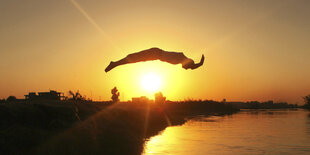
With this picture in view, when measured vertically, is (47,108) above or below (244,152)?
above

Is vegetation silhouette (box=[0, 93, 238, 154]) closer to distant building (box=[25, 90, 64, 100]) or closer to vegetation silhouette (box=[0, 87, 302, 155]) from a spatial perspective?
vegetation silhouette (box=[0, 87, 302, 155])

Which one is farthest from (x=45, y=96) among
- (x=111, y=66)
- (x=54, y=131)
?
(x=111, y=66)

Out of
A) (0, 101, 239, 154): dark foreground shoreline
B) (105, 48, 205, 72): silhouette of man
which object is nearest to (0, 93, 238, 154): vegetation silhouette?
(0, 101, 239, 154): dark foreground shoreline

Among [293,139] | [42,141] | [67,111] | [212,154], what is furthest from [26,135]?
[293,139]

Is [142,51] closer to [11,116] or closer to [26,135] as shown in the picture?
[26,135]

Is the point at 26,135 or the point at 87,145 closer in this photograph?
the point at 26,135

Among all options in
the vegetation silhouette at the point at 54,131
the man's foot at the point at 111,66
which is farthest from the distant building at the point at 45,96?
the man's foot at the point at 111,66

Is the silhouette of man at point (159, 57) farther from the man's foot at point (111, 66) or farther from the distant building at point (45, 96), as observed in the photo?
the distant building at point (45, 96)

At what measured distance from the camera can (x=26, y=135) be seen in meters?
17.4

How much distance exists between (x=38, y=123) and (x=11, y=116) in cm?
195

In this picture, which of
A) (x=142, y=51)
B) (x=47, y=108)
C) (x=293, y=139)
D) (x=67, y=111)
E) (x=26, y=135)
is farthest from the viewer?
(x=293, y=139)

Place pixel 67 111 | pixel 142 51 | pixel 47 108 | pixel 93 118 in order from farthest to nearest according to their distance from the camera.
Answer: pixel 93 118, pixel 67 111, pixel 47 108, pixel 142 51

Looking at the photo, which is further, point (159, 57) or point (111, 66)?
point (111, 66)

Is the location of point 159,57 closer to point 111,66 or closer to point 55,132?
point 111,66
